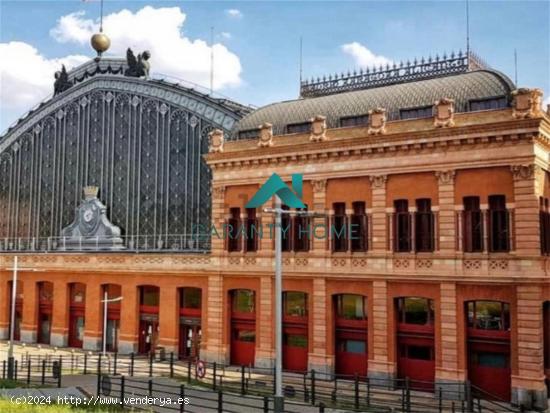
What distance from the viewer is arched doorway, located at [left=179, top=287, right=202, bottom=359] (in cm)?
4138

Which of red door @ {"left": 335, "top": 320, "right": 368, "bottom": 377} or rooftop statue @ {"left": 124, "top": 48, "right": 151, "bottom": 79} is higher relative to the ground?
rooftop statue @ {"left": 124, "top": 48, "right": 151, "bottom": 79}

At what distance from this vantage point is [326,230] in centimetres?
3612

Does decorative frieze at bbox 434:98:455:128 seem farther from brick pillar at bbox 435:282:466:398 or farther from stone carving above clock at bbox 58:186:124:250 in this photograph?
stone carving above clock at bbox 58:186:124:250

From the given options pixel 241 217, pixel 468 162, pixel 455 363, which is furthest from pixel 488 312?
pixel 241 217

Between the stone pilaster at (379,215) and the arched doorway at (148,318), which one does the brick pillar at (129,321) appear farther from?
the stone pilaster at (379,215)

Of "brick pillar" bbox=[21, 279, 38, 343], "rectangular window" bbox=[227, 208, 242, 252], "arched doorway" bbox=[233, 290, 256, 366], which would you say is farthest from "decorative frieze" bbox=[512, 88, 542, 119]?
"brick pillar" bbox=[21, 279, 38, 343]

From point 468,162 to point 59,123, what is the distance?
36.2 metres

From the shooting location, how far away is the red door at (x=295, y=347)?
36594 millimetres

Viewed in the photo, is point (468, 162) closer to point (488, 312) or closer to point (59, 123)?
point (488, 312)

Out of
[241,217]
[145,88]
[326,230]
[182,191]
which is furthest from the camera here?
[145,88]

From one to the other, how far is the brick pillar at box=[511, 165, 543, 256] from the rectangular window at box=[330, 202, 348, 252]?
9.19 meters

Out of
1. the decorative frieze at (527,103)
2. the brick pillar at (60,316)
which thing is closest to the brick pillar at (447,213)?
the decorative frieze at (527,103)

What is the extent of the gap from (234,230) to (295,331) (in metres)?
7.34

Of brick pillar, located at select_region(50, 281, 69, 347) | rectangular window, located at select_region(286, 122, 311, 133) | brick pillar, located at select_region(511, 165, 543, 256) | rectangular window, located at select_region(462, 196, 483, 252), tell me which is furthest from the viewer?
brick pillar, located at select_region(50, 281, 69, 347)
